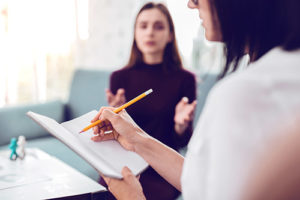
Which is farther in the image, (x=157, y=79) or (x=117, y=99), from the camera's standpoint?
(x=157, y=79)

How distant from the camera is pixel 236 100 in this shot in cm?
39

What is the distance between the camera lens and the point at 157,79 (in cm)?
158

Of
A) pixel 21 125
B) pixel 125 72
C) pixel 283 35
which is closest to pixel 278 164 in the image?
pixel 283 35

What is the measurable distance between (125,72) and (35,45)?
177 centimetres

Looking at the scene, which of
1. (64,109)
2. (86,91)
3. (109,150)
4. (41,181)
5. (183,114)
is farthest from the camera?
(64,109)

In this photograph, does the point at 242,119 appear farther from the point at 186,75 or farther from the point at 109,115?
the point at 186,75

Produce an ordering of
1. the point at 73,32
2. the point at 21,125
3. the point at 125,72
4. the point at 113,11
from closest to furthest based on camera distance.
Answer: the point at 125,72, the point at 21,125, the point at 113,11, the point at 73,32

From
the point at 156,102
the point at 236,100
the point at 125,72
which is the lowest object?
the point at 156,102

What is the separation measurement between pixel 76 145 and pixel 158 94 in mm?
862

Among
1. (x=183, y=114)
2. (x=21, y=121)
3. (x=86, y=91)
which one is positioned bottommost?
(x=21, y=121)

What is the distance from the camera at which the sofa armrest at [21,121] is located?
Answer: 83.6 inches

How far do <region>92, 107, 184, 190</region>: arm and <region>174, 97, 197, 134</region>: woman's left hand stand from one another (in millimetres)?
464

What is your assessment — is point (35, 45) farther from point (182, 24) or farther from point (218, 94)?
point (218, 94)

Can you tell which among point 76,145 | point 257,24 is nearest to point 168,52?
point 76,145
